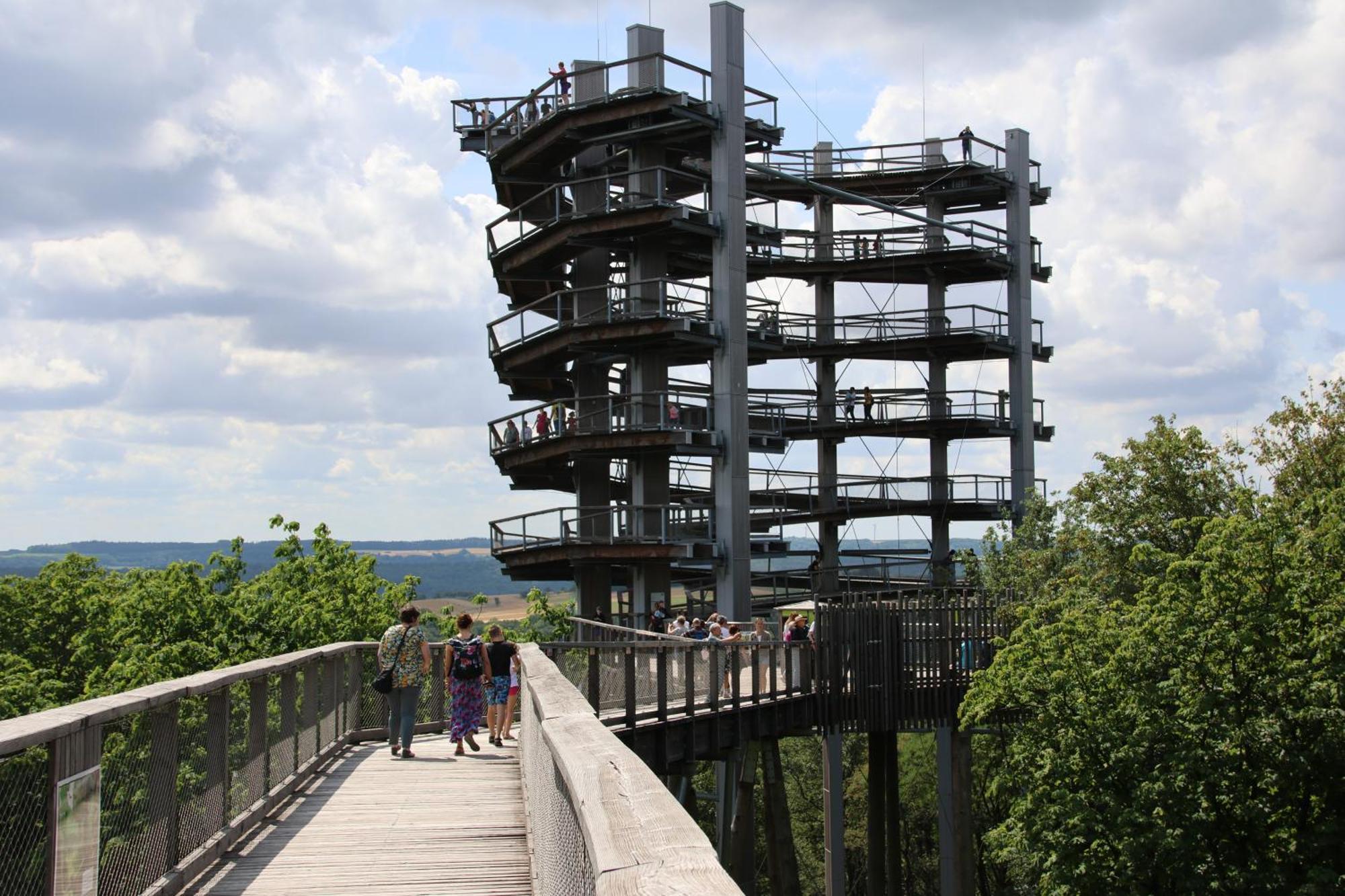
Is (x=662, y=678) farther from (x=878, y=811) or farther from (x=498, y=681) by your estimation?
(x=878, y=811)

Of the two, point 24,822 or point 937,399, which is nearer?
point 24,822

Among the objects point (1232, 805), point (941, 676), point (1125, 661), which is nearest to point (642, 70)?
point (941, 676)

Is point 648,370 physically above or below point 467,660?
above

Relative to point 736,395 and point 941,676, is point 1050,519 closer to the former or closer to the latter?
point 736,395

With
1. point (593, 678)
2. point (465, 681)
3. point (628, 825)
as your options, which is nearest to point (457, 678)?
point (465, 681)

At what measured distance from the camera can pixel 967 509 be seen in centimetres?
5847

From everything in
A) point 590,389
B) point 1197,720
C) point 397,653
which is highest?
point 590,389

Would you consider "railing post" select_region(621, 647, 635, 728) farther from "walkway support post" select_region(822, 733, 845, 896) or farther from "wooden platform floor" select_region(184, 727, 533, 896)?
"walkway support post" select_region(822, 733, 845, 896)

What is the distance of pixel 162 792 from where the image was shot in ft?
29.8

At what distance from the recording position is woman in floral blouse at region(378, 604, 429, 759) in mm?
16641

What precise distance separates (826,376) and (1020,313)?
336 inches

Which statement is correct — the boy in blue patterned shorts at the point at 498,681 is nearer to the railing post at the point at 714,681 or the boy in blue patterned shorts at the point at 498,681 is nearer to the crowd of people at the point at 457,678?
the crowd of people at the point at 457,678

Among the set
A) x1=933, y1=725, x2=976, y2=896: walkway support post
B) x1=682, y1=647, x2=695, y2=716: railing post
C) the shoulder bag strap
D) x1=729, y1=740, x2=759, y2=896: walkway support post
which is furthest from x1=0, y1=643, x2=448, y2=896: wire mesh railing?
x1=933, y1=725, x2=976, y2=896: walkway support post

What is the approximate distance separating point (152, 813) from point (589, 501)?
37.8 meters
